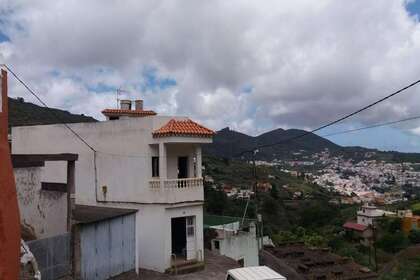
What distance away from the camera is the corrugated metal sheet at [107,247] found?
1439cm

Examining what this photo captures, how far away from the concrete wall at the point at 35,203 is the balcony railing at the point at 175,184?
4.70m

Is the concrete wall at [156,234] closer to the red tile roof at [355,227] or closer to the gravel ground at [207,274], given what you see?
the gravel ground at [207,274]

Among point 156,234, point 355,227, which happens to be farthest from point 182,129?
point 355,227

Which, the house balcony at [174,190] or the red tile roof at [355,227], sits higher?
the house balcony at [174,190]

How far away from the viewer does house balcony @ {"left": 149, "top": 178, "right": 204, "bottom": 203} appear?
1906 cm

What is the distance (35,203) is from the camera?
1609 cm

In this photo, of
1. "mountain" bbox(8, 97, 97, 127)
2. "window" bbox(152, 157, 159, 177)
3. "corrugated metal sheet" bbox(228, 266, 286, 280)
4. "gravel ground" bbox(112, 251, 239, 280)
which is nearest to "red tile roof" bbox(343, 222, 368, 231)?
"mountain" bbox(8, 97, 97, 127)

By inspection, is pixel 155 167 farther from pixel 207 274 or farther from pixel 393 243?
pixel 393 243

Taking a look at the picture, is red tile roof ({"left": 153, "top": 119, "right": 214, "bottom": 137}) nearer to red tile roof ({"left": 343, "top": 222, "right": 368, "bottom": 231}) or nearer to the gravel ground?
the gravel ground

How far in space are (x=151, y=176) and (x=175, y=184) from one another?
112 cm

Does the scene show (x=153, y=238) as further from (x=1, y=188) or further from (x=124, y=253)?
(x=1, y=188)

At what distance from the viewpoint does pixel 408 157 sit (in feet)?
634

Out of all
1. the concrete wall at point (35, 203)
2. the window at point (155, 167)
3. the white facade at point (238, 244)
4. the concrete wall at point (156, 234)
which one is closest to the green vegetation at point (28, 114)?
the white facade at point (238, 244)

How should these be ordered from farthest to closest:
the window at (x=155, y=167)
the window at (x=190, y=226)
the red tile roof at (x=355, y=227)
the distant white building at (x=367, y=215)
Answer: the distant white building at (x=367, y=215)
the red tile roof at (x=355, y=227)
the window at (x=190, y=226)
the window at (x=155, y=167)
